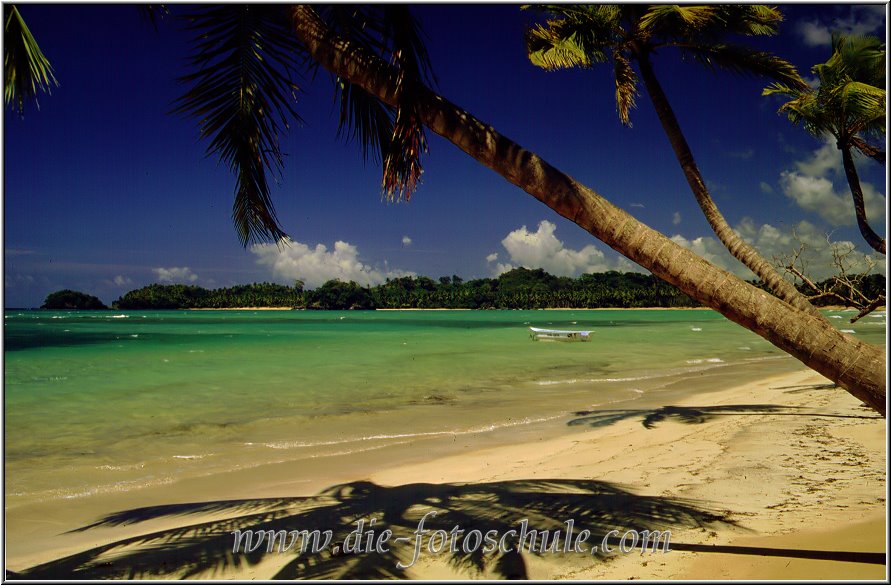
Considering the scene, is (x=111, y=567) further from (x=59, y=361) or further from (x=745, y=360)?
(x=59, y=361)

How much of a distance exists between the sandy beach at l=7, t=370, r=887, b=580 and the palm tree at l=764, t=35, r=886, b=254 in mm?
2817

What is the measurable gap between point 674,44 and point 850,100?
6.11 feet

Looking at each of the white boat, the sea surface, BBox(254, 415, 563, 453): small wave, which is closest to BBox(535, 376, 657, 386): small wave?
the sea surface

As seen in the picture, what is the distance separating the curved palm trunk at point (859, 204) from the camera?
18.8ft

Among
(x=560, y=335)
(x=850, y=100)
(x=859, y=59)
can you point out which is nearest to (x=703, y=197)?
(x=850, y=100)

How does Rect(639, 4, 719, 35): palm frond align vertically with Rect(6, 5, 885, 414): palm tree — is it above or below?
above

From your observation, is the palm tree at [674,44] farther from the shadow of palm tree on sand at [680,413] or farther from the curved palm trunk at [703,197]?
the shadow of palm tree on sand at [680,413]

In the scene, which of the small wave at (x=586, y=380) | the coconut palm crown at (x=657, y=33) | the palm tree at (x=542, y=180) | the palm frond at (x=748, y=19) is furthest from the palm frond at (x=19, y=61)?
the small wave at (x=586, y=380)

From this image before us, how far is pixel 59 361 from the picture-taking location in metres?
24.1

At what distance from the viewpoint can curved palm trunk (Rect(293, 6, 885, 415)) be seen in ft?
7.25

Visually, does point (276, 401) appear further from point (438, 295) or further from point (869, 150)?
point (438, 295)

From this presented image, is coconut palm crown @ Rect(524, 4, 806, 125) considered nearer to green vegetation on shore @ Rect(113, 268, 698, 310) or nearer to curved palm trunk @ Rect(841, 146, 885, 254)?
curved palm trunk @ Rect(841, 146, 885, 254)

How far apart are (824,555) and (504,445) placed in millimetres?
4811

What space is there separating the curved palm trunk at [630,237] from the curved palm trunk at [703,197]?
6.48ft
